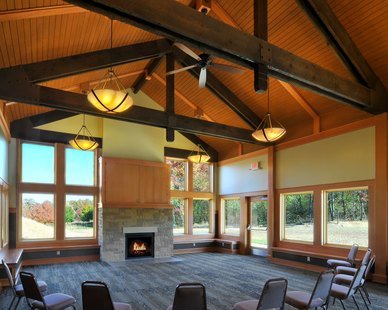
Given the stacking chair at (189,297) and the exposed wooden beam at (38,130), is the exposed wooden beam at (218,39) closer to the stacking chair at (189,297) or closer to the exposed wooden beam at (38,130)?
the stacking chair at (189,297)

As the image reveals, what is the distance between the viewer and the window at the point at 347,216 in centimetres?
744

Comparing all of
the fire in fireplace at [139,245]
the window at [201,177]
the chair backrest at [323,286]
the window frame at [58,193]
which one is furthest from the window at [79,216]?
the chair backrest at [323,286]

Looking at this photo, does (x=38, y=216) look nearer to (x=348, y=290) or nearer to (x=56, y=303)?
(x=56, y=303)

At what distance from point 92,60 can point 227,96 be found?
414 centimetres

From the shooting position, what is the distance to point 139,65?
9.09 meters

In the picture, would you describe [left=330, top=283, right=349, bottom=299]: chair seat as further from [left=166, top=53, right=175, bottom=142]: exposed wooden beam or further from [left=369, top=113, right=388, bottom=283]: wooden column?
[left=166, top=53, right=175, bottom=142]: exposed wooden beam

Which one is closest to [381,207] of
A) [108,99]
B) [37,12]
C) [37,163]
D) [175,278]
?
[175,278]

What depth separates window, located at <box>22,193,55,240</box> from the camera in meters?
9.27

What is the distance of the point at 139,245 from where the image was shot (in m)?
10.2

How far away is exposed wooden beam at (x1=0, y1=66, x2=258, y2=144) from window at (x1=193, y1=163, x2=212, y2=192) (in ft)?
11.4

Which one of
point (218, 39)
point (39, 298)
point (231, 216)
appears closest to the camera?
point (39, 298)

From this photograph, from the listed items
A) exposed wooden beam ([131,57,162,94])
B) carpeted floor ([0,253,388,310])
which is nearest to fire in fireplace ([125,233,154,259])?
carpeted floor ([0,253,388,310])

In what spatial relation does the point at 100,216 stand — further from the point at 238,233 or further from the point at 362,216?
the point at 362,216

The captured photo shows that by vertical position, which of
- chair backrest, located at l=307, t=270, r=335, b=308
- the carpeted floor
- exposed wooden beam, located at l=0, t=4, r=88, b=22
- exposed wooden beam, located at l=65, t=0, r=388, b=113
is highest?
exposed wooden beam, located at l=0, t=4, r=88, b=22
